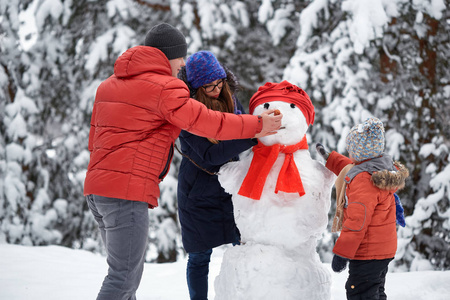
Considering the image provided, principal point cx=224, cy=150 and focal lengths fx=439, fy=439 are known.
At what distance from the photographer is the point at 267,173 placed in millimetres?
2006

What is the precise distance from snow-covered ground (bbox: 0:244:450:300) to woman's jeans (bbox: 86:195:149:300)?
46.4 inches

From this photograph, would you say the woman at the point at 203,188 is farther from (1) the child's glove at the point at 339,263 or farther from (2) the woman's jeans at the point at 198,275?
(1) the child's glove at the point at 339,263

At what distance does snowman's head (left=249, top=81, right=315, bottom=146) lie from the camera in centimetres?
204

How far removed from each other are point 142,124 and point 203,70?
0.47 meters

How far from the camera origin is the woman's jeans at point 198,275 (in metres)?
2.28

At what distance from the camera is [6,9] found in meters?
4.68

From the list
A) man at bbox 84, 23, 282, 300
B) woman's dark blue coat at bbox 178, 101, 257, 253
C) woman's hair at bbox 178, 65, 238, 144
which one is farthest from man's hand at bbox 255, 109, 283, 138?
woman's dark blue coat at bbox 178, 101, 257, 253

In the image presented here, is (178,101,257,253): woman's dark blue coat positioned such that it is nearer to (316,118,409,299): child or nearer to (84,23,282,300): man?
(84,23,282,300): man

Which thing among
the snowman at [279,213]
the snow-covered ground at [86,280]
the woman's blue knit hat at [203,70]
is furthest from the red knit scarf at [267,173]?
the snow-covered ground at [86,280]

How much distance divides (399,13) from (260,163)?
2.67 metres

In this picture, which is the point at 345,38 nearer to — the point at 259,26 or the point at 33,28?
the point at 259,26

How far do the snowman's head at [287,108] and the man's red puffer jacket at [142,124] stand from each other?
0.21 meters

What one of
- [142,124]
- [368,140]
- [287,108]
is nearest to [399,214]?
[368,140]

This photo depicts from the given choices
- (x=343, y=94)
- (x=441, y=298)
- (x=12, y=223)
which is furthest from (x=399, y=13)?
(x=12, y=223)
